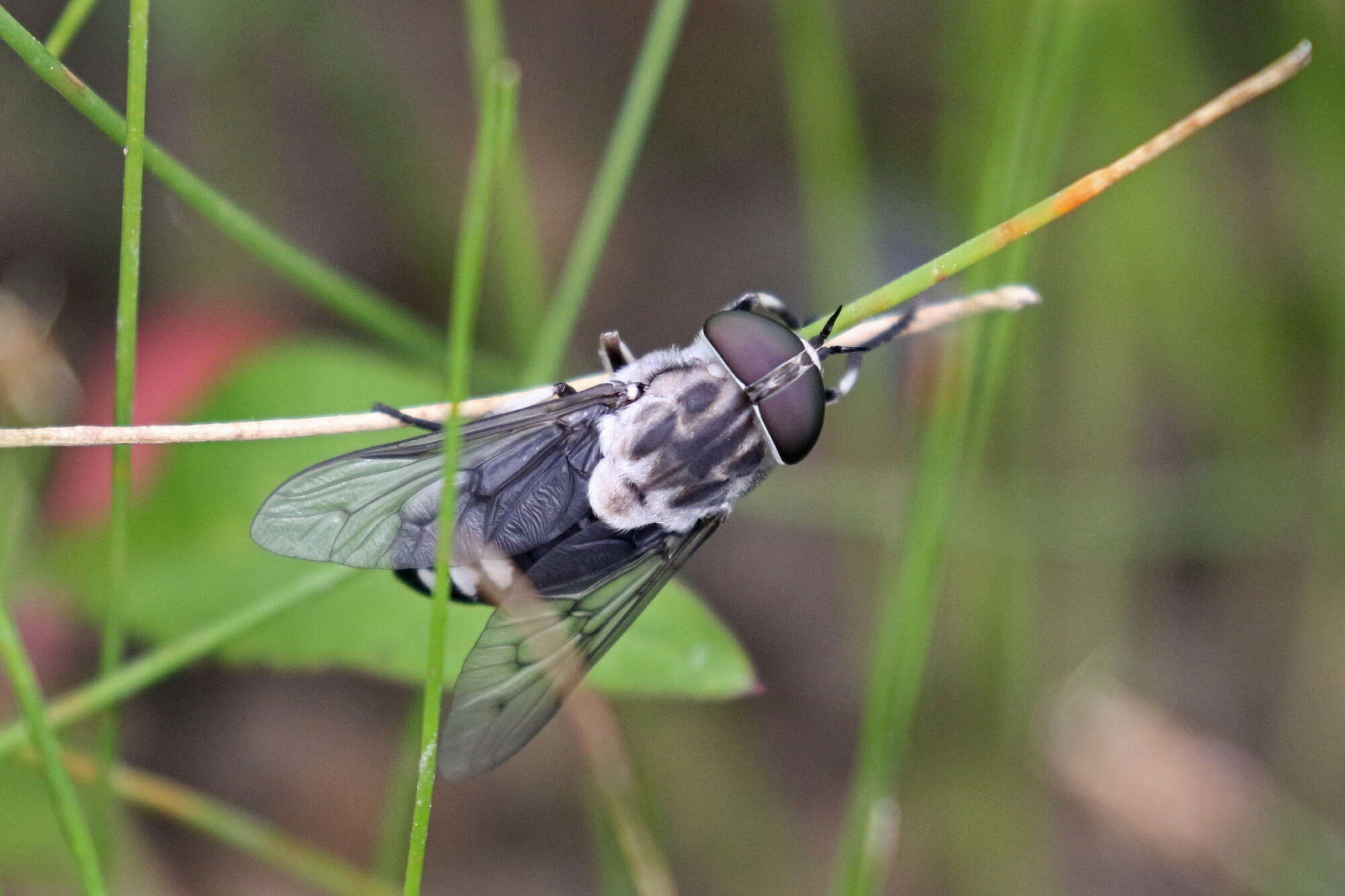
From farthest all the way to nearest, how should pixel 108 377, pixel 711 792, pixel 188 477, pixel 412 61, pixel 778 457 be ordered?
pixel 412 61
pixel 711 792
pixel 108 377
pixel 188 477
pixel 778 457

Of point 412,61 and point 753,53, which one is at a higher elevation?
point 412,61

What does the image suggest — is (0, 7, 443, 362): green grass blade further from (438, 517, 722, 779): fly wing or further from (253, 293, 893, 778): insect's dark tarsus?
(438, 517, 722, 779): fly wing

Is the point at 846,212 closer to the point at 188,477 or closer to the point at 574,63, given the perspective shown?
the point at 574,63

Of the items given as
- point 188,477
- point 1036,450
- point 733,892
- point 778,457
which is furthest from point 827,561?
point 188,477

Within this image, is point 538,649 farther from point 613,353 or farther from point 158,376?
point 158,376

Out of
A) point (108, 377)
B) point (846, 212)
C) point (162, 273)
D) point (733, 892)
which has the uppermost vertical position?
point (162, 273)

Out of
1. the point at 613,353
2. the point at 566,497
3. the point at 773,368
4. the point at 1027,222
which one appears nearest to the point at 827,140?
the point at 613,353

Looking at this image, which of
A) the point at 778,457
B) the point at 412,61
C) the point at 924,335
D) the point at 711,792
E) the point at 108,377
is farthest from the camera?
the point at 412,61
